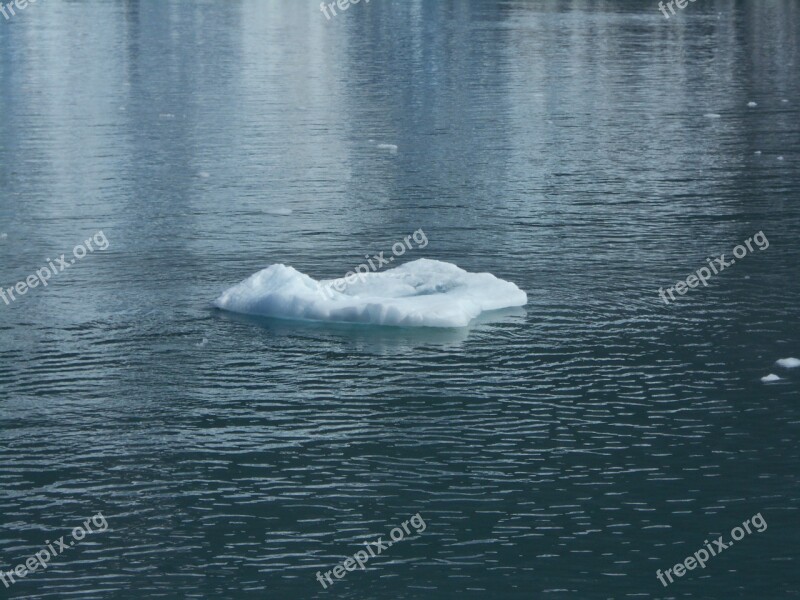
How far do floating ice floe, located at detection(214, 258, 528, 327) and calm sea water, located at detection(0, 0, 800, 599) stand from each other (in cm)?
36

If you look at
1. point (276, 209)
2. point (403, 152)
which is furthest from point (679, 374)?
point (403, 152)

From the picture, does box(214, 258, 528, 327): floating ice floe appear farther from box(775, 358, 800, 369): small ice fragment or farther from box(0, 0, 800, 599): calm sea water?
box(775, 358, 800, 369): small ice fragment

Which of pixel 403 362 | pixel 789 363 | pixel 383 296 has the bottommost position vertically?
pixel 789 363

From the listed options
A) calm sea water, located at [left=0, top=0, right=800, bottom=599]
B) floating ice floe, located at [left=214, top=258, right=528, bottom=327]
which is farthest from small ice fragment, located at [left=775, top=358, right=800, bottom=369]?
floating ice floe, located at [left=214, top=258, right=528, bottom=327]

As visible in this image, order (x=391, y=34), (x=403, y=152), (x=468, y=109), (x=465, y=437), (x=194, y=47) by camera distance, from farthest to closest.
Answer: (x=391, y=34), (x=194, y=47), (x=468, y=109), (x=403, y=152), (x=465, y=437)

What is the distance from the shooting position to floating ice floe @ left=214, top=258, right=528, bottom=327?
2284 cm

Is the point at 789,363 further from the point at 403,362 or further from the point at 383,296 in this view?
the point at 383,296

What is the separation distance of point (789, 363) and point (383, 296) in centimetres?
689

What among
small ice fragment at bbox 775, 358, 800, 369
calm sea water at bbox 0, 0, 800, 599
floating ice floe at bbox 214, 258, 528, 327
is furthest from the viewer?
floating ice floe at bbox 214, 258, 528, 327

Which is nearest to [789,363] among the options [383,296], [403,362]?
[403,362]

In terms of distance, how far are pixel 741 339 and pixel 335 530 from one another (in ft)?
31.2

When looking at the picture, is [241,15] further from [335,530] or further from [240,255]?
[335,530]

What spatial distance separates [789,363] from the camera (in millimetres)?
21094

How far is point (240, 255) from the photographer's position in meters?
27.5
